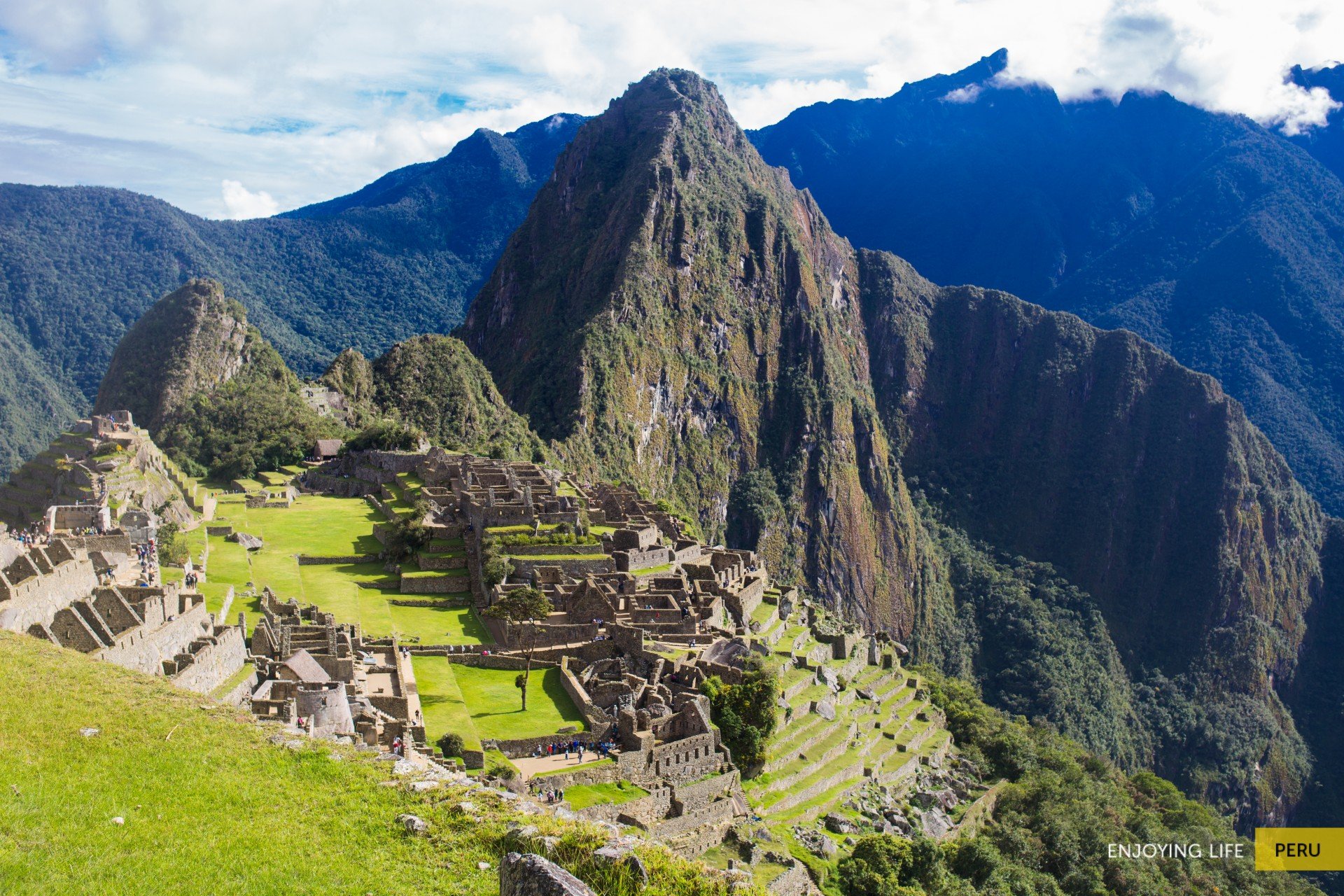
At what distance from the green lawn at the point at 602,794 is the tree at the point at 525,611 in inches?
319

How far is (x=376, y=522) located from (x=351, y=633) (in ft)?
76.2

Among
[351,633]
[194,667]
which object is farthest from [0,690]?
[351,633]

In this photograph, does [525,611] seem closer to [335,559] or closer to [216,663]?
[216,663]

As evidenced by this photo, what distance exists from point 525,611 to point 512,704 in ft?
20.5

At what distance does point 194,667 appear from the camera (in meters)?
24.0

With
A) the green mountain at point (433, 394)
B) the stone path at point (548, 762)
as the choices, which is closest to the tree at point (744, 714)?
the stone path at point (548, 762)

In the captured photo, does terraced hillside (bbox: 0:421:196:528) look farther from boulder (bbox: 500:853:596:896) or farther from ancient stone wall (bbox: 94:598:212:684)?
boulder (bbox: 500:853:596:896)

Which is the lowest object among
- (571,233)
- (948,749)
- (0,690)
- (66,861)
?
(948,749)

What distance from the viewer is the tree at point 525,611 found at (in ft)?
120

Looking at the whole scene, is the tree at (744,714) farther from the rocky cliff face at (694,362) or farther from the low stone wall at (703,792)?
the rocky cliff face at (694,362)

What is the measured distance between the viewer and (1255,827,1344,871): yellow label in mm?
46344

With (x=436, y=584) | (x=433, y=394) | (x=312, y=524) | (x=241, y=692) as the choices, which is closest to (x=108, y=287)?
(x=433, y=394)

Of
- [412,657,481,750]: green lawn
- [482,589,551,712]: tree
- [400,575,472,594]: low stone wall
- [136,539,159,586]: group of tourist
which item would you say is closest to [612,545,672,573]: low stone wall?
[400,575,472,594]: low stone wall

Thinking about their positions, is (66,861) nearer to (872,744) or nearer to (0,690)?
(0,690)
